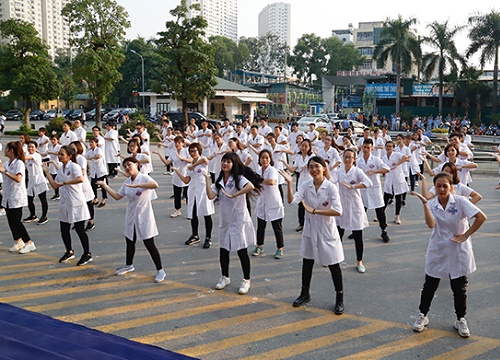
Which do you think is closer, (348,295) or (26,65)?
(348,295)

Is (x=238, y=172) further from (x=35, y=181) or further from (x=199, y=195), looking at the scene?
(x=35, y=181)

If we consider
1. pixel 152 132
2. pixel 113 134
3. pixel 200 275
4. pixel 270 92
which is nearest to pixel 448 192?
pixel 200 275

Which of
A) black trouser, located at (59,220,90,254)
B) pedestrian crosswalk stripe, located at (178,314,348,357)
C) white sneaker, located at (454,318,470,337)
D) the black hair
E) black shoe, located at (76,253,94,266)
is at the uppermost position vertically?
the black hair

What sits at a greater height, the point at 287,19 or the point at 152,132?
the point at 287,19

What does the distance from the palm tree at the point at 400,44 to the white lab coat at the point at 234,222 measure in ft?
122

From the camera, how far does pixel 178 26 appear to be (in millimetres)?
26500

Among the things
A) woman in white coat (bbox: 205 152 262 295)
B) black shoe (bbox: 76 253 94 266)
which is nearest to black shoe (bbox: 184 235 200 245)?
black shoe (bbox: 76 253 94 266)

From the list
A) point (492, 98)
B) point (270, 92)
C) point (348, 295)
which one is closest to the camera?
point (348, 295)

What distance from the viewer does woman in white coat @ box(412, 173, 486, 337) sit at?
482 centimetres

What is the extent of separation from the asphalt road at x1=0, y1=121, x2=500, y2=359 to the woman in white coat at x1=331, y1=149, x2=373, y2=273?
0.45 meters

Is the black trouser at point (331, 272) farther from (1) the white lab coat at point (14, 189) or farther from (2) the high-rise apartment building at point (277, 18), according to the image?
(2) the high-rise apartment building at point (277, 18)

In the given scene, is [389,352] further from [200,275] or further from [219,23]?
[219,23]

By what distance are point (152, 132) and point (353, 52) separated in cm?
5239

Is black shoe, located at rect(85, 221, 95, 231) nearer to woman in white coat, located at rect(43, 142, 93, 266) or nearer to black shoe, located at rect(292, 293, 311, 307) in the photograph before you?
woman in white coat, located at rect(43, 142, 93, 266)
